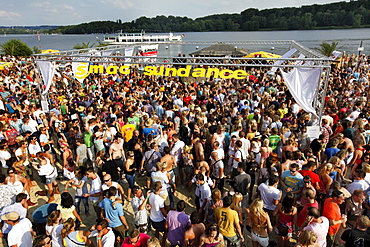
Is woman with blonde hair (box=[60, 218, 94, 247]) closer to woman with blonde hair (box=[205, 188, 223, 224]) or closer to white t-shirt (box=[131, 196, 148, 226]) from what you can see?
white t-shirt (box=[131, 196, 148, 226])

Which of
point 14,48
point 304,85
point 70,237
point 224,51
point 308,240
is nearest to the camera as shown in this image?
point 308,240

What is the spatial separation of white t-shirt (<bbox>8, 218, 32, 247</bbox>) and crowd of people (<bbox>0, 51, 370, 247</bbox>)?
0.5 inches

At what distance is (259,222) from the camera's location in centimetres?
336

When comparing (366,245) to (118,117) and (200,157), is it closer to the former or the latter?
(200,157)

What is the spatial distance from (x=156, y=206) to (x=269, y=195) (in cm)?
182

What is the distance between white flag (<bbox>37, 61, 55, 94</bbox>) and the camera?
939 centimetres

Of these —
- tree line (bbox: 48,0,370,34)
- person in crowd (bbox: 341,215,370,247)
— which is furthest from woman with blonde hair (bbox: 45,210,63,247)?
tree line (bbox: 48,0,370,34)

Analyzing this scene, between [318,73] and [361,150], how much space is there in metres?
2.57

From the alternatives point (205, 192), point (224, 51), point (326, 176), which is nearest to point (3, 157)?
point (205, 192)

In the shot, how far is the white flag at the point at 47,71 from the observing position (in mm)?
9391

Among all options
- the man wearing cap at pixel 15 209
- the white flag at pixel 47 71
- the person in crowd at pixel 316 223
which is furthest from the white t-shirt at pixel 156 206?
the white flag at pixel 47 71

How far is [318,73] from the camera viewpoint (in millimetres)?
6699

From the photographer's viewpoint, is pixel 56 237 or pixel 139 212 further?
pixel 139 212

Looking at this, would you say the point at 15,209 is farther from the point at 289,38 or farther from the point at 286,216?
the point at 289,38
